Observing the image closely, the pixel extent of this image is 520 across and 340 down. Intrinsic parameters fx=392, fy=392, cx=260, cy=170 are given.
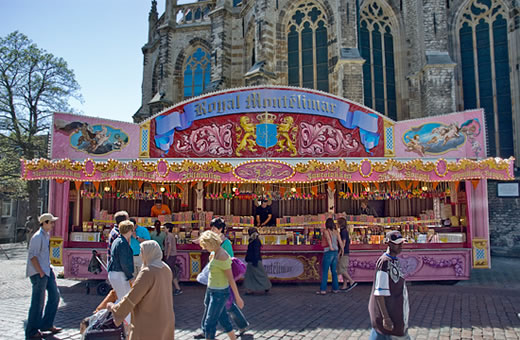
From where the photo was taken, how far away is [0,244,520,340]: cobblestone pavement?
5770 millimetres

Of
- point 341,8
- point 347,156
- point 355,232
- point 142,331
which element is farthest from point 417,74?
point 142,331

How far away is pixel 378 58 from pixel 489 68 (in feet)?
16.5

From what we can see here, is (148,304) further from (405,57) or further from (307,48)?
(405,57)

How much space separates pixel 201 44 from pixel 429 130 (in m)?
16.8

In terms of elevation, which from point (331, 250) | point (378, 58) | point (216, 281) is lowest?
point (331, 250)

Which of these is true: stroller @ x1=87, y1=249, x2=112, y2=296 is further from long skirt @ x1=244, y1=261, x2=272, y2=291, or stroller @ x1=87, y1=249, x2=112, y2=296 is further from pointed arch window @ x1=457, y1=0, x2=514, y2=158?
pointed arch window @ x1=457, y1=0, x2=514, y2=158

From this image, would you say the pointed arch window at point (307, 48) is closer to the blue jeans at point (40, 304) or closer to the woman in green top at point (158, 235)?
the woman in green top at point (158, 235)

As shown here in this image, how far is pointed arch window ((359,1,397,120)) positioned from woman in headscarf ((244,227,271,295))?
12.3 metres

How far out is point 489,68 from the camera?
18.2 meters

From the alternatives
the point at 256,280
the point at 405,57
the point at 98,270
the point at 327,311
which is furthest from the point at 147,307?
the point at 405,57

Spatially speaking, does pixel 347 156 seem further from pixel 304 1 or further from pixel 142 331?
pixel 304 1

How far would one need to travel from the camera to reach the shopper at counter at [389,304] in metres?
3.55

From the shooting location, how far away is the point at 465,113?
10.5m

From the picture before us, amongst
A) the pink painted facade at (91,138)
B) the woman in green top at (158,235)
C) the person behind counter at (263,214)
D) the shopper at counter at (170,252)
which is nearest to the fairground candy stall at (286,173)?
the pink painted facade at (91,138)
